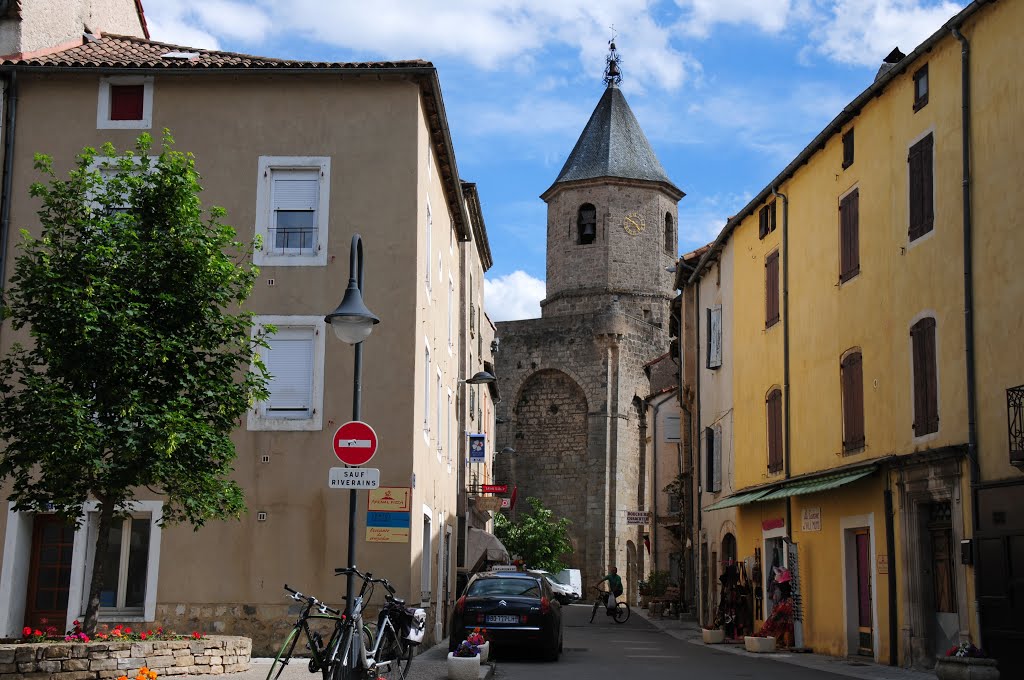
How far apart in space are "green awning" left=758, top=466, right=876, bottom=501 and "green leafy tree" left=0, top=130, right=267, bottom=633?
341 inches

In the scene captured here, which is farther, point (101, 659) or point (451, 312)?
point (451, 312)

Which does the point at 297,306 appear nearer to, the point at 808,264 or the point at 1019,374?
the point at 808,264

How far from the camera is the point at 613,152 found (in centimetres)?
6569

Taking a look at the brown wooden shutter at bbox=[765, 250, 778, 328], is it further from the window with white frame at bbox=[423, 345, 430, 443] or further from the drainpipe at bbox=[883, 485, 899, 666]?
the window with white frame at bbox=[423, 345, 430, 443]

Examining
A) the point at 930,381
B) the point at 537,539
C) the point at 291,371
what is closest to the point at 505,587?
the point at 291,371

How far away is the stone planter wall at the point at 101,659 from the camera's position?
12398 millimetres

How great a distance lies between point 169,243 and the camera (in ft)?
46.9

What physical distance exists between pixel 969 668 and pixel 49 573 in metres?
13.1

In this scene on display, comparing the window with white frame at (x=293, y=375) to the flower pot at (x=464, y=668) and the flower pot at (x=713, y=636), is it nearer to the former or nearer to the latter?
the flower pot at (x=464, y=668)

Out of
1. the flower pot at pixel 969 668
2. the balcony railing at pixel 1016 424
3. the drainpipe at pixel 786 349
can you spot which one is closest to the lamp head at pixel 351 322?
the flower pot at pixel 969 668

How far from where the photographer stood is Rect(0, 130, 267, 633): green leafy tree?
13.7 meters

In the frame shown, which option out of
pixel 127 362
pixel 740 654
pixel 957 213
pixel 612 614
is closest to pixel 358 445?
pixel 127 362

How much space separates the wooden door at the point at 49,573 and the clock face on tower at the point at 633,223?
48.0 m

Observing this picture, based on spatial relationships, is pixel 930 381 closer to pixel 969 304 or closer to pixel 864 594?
pixel 969 304
